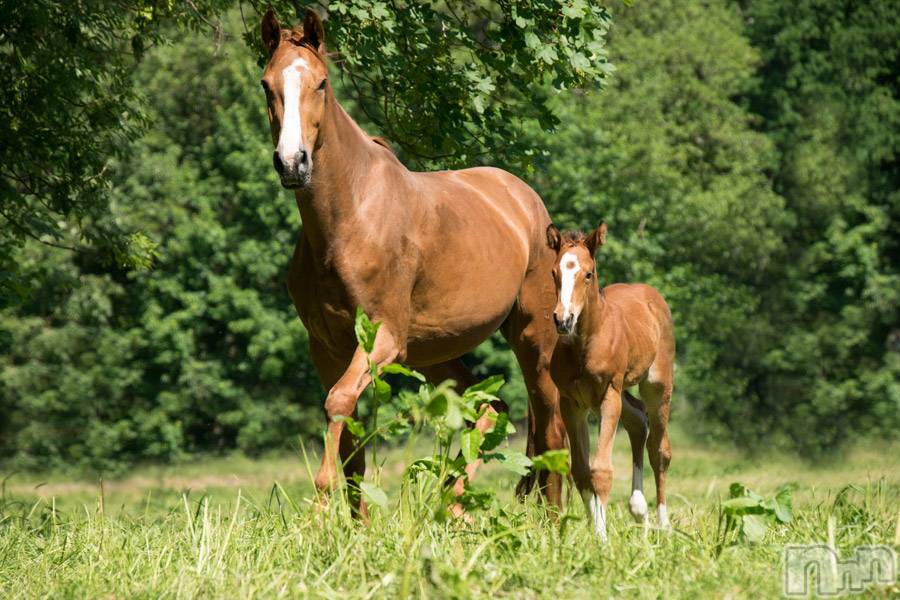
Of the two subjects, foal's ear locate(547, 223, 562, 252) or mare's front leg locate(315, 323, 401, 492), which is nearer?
mare's front leg locate(315, 323, 401, 492)

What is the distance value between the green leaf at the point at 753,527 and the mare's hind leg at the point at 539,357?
2.69m

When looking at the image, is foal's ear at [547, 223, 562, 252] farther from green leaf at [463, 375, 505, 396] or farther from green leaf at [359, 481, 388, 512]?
green leaf at [359, 481, 388, 512]

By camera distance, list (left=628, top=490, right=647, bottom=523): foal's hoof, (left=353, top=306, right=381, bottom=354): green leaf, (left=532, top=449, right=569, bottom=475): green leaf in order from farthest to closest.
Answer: (left=628, top=490, right=647, bottom=523): foal's hoof
(left=353, top=306, right=381, bottom=354): green leaf
(left=532, top=449, right=569, bottom=475): green leaf

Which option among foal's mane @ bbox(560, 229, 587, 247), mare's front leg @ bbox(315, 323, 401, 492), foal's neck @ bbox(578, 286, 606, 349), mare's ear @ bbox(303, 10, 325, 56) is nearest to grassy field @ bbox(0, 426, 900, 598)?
mare's front leg @ bbox(315, 323, 401, 492)

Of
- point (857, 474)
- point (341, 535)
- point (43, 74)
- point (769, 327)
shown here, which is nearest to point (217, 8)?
point (43, 74)

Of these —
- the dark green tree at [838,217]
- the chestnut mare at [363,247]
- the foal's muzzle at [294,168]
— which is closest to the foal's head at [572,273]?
the chestnut mare at [363,247]

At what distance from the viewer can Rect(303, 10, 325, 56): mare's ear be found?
18.8 feet

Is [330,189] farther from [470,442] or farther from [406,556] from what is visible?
[406,556]

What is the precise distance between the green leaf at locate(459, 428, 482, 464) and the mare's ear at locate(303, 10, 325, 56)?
2177 mm

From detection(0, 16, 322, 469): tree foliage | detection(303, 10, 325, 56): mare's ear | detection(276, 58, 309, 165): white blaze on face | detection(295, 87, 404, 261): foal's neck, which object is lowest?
detection(0, 16, 322, 469): tree foliage

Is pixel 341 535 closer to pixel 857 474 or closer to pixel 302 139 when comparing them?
pixel 302 139

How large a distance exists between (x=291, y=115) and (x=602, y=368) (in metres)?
2.69

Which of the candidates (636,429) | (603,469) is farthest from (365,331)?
(636,429)

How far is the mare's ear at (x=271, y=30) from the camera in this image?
5.78 m
